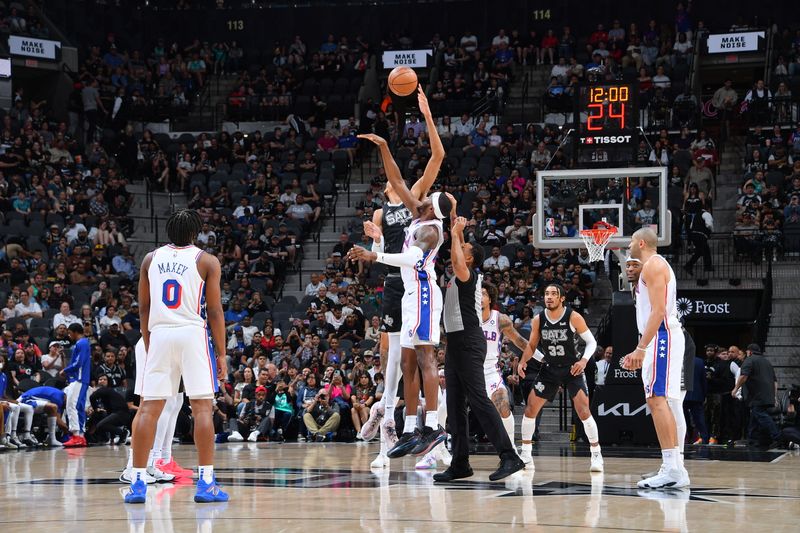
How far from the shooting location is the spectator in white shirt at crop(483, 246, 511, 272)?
20541mm

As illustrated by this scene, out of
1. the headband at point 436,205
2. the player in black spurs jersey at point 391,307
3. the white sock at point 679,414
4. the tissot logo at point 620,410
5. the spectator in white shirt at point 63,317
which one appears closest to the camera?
the headband at point 436,205

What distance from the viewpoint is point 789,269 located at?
20688 mm

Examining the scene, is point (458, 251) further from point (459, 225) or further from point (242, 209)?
point (242, 209)

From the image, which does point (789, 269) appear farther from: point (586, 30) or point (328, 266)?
point (586, 30)

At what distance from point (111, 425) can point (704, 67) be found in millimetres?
17936

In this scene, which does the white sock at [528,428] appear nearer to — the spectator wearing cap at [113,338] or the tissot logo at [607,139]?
the tissot logo at [607,139]

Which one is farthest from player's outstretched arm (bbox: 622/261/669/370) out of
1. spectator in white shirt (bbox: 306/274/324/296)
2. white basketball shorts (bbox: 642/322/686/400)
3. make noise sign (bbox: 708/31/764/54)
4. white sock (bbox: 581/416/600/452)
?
make noise sign (bbox: 708/31/764/54)

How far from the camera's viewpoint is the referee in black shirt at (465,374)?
8406 millimetres

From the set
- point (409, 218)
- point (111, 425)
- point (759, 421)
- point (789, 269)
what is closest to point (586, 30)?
point (789, 269)

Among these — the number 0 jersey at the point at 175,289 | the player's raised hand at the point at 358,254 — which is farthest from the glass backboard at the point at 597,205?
the number 0 jersey at the point at 175,289

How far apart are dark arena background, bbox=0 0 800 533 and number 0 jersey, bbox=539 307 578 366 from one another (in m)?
0.34

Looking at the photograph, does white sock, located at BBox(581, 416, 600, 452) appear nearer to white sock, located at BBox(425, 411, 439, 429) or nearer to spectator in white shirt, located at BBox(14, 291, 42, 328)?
white sock, located at BBox(425, 411, 439, 429)

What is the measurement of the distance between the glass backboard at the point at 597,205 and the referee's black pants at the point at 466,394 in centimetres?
860

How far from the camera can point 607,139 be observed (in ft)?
59.1
